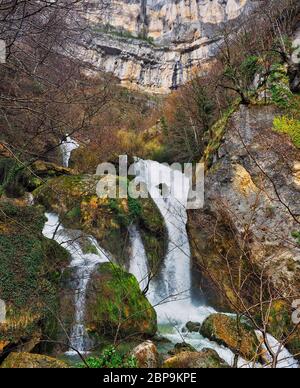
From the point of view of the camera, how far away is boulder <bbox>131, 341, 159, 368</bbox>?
525 cm

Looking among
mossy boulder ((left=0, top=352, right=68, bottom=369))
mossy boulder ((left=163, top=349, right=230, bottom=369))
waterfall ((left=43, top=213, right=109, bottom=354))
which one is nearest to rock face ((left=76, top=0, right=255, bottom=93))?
waterfall ((left=43, top=213, right=109, bottom=354))

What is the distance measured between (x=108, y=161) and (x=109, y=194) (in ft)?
19.2

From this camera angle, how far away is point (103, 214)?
38.3ft

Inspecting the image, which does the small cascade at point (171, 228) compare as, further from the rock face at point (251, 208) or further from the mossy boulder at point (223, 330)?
the rock face at point (251, 208)

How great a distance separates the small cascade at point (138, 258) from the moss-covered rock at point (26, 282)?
12.8 feet

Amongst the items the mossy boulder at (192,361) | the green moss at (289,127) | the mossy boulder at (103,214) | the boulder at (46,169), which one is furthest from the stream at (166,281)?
the green moss at (289,127)

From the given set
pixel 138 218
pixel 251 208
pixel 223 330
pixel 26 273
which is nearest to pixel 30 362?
pixel 26 273

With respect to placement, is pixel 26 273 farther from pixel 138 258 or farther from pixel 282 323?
pixel 282 323

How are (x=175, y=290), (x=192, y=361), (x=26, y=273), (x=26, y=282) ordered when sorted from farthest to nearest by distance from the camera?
(x=175, y=290) → (x=26, y=273) → (x=26, y=282) → (x=192, y=361)

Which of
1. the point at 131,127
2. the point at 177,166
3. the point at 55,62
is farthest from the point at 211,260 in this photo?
the point at 131,127

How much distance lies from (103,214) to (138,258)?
6.44ft

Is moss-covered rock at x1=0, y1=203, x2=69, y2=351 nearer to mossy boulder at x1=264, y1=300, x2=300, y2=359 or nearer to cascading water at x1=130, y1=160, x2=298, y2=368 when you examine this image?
cascading water at x1=130, y1=160, x2=298, y2=368

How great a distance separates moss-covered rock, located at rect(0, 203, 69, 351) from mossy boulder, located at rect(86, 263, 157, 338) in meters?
0.83

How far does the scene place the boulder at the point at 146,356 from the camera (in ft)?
17.2
